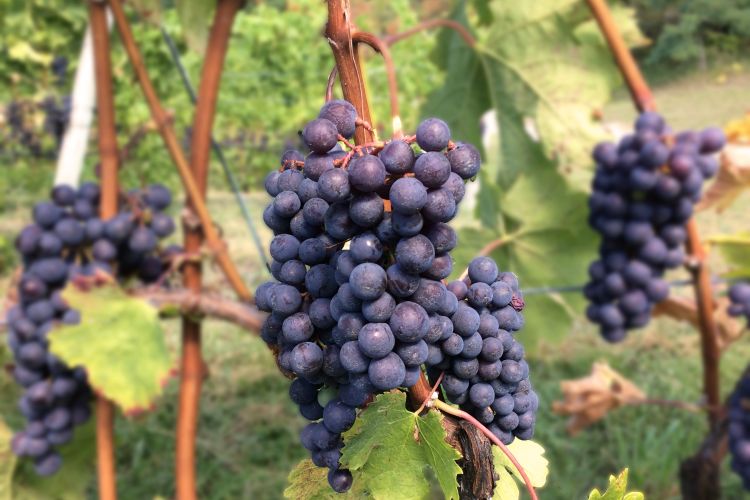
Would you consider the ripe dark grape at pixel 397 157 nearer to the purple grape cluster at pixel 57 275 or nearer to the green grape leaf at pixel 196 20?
the purple grape cluster at pixel 57 275

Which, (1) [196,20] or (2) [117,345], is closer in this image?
(2) [117,345]

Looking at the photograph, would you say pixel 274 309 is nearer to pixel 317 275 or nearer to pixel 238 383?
pixel 317 275

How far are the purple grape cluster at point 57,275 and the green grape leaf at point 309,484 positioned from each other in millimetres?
883

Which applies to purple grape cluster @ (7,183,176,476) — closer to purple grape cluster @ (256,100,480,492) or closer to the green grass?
the green grass

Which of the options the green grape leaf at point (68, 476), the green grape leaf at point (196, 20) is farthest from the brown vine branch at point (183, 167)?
the green grape leaf at point (68, 476)

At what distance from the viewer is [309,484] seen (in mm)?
550

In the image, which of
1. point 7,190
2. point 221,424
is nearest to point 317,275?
point 221,424

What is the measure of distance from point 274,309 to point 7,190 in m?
5.76

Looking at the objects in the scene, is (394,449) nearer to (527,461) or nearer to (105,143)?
(527,461)

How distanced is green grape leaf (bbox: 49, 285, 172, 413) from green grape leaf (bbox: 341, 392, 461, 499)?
2.80ft

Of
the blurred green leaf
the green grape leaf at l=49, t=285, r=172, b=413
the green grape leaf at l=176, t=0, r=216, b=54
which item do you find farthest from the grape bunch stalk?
the blurred green leaf

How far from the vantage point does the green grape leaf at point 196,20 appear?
54.7 inches

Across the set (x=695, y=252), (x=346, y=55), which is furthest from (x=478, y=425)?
(x=695, y=252)

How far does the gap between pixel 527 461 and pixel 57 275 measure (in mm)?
1083
